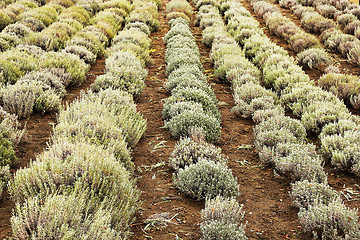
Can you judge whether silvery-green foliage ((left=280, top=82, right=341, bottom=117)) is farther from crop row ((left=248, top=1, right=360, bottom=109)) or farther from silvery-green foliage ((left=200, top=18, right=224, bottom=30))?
silvery-green foliage ((left=200, top=18, right=224, bottom=30))

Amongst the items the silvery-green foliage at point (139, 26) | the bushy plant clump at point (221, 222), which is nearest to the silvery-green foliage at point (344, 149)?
the bushy plant clump at point (221, 222)

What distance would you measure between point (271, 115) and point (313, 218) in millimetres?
2764

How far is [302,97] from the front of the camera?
677cm

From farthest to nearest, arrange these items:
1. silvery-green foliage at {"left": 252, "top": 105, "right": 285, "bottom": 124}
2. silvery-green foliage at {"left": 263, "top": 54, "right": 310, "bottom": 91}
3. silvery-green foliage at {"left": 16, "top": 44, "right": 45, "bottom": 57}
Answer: silvery-green foliage at {"left": 16, "top": 44, "right": 45, "bottom": 57}
silvery-green foliage at {"left": 263, "top": 54, "right": 310, "bottom": 91}
silvery-green foliage at {"left": 252, "top": 105, "right": 285, "bottom": 124}

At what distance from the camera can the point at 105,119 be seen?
4977mm

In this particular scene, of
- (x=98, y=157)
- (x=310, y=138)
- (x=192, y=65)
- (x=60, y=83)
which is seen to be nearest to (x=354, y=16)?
(x=192, y=65)

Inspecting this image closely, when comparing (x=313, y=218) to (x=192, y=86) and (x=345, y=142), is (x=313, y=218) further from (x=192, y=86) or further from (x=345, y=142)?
(x=192, y=86)

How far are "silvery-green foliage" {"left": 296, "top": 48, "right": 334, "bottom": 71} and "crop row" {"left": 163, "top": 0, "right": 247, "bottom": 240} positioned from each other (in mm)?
3075

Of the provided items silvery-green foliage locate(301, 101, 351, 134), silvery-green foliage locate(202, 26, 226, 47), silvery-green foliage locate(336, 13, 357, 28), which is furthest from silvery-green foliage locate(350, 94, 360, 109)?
silvery-green foliage locate(336, 13, 357, 28)

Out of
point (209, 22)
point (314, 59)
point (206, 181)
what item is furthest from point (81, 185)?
point (209, 22)

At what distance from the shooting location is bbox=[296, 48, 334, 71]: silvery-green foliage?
8.92 m

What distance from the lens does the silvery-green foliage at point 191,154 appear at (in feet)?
15.4

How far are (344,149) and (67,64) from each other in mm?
5881

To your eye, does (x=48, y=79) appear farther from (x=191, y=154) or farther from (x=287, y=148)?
(x=287, y=148)
